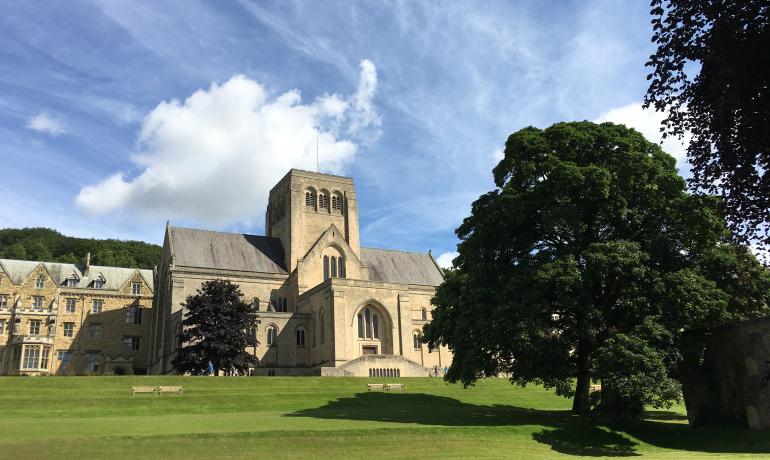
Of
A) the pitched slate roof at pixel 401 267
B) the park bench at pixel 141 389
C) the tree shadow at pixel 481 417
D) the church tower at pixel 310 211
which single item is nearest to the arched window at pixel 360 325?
the church tower at pixel 310 211

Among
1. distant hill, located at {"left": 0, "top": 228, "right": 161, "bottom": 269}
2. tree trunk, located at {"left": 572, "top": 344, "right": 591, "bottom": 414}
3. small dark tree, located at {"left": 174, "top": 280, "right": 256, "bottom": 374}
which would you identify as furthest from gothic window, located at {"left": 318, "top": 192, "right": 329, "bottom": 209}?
distant hill, located at {"left": 0, "top": 228, "right": 161, "bottom": 269}

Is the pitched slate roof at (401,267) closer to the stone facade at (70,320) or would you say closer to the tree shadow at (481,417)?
the stone facade at (70,320)

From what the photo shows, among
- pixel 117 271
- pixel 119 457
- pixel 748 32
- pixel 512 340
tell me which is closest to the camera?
pixel 748 32

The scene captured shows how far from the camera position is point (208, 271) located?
205ft

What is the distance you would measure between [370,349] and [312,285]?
1059 centimetres

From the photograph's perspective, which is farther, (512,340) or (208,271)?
(208,271)

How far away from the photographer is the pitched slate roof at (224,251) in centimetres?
6391

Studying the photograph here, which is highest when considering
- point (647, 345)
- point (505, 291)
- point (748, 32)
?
point (748, 32)

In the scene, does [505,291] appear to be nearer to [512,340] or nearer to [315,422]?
[512,340]

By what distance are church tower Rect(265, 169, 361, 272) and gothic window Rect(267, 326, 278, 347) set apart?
9.02 m

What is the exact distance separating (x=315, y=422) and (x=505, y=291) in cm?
940

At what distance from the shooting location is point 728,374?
86.9 ft

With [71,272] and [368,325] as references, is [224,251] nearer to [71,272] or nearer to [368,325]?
[71,272]

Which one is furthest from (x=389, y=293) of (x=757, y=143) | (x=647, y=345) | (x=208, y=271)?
(x=757, y=143)
